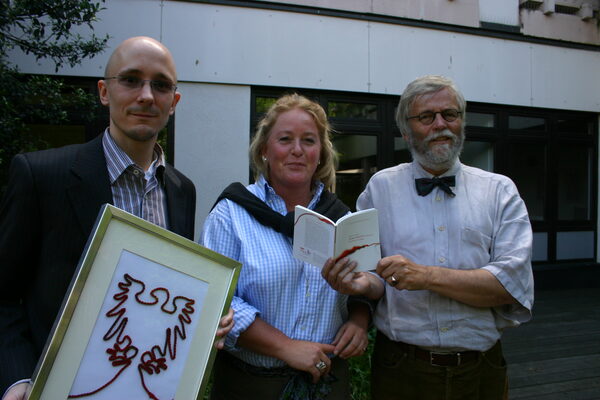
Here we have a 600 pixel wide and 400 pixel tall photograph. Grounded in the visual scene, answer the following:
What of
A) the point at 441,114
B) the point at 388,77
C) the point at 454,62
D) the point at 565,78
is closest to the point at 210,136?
the point at 388,77

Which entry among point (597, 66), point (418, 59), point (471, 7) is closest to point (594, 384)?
point (418, 59)

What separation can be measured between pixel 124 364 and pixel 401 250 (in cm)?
129

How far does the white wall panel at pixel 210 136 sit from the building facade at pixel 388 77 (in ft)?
0.05

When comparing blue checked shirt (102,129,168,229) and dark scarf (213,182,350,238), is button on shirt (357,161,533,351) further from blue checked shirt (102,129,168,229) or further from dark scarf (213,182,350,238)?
blue checked shirt (102,129,168,229)

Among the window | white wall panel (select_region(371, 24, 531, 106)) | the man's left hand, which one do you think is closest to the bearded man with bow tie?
the man's left hand

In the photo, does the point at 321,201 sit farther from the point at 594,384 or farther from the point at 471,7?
the point at 471,7

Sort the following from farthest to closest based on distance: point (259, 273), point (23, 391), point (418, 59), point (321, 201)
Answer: point (418, 59) < point (321, 201) < point (259, 273) < point (23, 391)

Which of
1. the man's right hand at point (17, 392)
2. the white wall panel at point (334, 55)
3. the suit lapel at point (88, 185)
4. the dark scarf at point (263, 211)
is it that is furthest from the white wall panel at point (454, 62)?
the man's right hand at point (17, 392)

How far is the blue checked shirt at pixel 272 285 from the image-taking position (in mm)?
1771

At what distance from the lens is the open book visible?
1.59 m

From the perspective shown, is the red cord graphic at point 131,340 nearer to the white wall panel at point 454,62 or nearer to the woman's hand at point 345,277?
the woman's hand at point 345,277

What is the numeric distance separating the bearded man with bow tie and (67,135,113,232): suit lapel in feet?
3.29

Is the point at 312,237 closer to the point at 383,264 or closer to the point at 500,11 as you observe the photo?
the point at 383,264

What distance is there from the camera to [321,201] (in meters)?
2.08
